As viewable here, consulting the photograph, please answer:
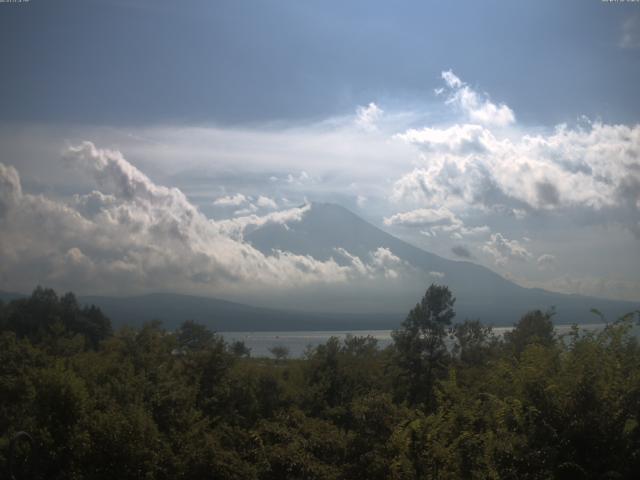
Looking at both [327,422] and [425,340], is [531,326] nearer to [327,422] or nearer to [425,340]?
[425,340]

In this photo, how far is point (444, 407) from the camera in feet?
41.9

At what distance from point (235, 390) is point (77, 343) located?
2438cm

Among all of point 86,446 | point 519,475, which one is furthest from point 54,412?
point 519,475

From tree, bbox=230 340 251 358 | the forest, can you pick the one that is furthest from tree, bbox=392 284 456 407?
tree, bbox=230 340 251 358

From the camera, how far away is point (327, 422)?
658 inches

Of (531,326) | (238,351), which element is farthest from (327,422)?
(531,326)

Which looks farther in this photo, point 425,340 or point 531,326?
point 531,326

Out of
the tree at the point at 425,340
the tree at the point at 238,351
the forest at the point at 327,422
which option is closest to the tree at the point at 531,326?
the tree at the point at 425,340

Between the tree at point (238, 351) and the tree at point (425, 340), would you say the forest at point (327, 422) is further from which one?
the tree at point (238, 351)

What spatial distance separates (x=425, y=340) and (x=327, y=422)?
15.7 metres

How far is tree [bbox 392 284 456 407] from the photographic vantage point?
98.4 feet

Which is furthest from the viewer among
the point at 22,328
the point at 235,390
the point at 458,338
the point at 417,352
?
the point at 22,328

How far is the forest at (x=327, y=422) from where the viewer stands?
30.1ft

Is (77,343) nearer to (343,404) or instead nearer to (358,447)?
(343,404)
